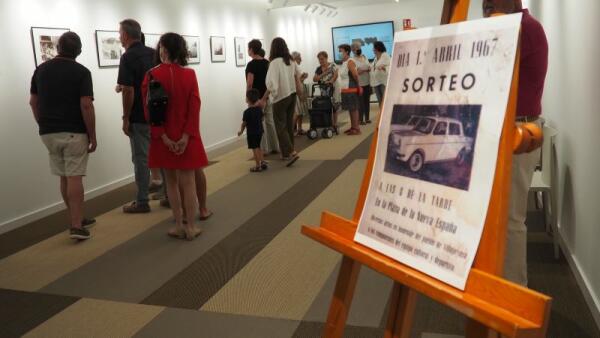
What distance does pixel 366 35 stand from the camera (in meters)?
15.0

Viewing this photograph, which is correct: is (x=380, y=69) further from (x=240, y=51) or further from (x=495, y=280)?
(x=495, y=280)

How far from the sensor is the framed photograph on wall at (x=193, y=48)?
807 cm

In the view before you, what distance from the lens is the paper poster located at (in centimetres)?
115

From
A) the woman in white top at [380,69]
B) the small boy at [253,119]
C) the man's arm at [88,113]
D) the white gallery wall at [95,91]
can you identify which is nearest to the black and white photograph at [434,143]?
the man's arm at [88,113]

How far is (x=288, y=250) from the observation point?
12.3 ft

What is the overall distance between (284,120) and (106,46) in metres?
2.30

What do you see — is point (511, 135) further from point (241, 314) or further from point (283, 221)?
point (283, 221)

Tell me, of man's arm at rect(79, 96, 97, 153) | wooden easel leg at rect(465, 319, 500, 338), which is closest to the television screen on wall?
man's arm at rect(79, 96, 97, 153)

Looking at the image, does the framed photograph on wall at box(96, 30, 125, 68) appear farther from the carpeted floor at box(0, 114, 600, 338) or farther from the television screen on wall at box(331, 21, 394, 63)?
the television screen on wall at box(331, 21, 394, 63)

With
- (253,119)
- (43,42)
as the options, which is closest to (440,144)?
(253,119)

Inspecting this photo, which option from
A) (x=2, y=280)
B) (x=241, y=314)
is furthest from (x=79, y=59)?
(x=241, y=314)

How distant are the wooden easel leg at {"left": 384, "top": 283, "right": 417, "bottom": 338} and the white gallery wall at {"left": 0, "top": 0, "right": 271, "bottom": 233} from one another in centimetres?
447

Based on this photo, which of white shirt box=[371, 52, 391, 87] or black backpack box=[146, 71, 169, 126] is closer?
black backpack box=[146, 71, 169, 126]

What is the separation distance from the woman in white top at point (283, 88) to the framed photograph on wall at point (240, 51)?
3.15 meters
